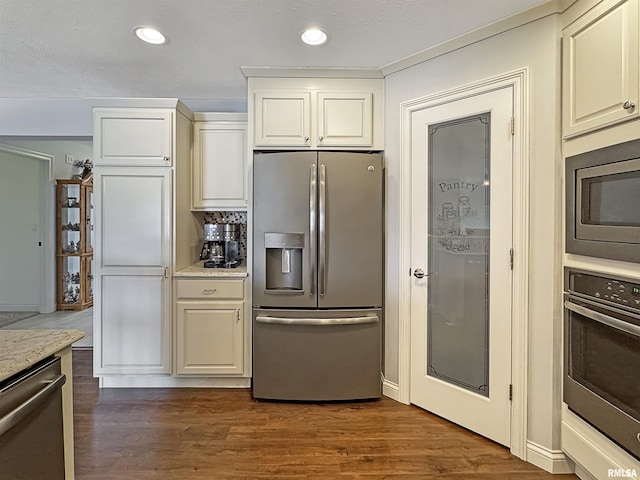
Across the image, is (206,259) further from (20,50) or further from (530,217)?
(530,217)

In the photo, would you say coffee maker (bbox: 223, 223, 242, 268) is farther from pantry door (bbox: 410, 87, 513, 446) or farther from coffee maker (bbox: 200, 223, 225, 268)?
pantry door (bbox: 410, 87, 513, 446)

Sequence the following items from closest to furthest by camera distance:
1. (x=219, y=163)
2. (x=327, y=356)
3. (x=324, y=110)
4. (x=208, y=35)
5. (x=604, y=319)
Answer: (x=604, y=319), (x=208, y=35), (x=327, y=356), (x=324, y=110), (x=219, y=163)

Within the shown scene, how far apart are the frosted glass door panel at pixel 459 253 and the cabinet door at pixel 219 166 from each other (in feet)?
5.30

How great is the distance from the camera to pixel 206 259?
3.43m

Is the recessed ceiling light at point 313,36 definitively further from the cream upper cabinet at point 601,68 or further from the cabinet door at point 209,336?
the cabinet door at point 209,336

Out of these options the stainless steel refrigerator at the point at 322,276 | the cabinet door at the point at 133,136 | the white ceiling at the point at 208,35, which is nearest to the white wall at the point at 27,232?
the white ceiling at the point at 208,35

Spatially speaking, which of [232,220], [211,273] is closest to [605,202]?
[211,273]

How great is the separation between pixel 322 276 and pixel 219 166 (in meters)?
1.41

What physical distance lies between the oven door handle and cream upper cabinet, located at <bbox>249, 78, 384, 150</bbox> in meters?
1.59

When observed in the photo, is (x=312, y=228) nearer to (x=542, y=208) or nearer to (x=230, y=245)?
(x=230, y=245)

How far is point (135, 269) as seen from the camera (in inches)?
112

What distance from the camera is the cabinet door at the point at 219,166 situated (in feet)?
10.4

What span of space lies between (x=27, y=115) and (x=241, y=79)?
241cm

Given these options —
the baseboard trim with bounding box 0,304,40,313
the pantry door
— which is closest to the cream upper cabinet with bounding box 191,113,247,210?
the pantry door
